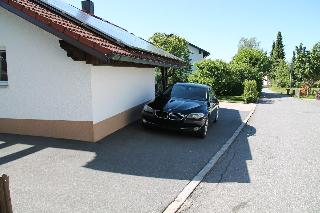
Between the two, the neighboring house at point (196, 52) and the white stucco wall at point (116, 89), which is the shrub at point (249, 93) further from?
the neighboring house at point (196, 52)

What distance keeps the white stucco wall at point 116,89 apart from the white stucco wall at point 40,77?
36 cm

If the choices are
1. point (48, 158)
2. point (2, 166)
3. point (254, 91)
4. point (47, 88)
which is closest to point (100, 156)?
point (48, 158)

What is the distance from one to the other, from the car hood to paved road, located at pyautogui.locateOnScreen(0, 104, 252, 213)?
82cm

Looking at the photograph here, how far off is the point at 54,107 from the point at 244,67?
2679 cm

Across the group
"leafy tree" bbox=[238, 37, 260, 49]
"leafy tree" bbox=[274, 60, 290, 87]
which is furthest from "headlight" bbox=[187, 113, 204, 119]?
"leafy tree" bbox=[238, 37, 260, 49]

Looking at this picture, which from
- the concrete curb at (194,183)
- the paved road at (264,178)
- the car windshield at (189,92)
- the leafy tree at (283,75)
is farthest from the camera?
the leafy tree at (283,75)

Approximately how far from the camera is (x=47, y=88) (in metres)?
9.05

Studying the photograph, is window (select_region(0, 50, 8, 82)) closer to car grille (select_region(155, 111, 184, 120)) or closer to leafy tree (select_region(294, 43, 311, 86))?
car grille (select_region(155, 111, 184, 120))

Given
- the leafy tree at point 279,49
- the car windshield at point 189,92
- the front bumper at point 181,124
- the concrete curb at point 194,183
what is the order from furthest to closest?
the leafy tree at point 279,49, the car windshield at point 189,92, the front bumper at point 181,124, the concrete curb at point 194,183

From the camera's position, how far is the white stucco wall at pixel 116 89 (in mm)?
9070

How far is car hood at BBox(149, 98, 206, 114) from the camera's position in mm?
10219

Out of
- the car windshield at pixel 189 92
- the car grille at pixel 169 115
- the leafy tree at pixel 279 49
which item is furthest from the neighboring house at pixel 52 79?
the leafy tree at pixel 279 49

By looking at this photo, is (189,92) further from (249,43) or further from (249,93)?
(249,43)

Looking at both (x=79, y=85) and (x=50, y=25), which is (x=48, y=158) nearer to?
(x=79, y=85)
